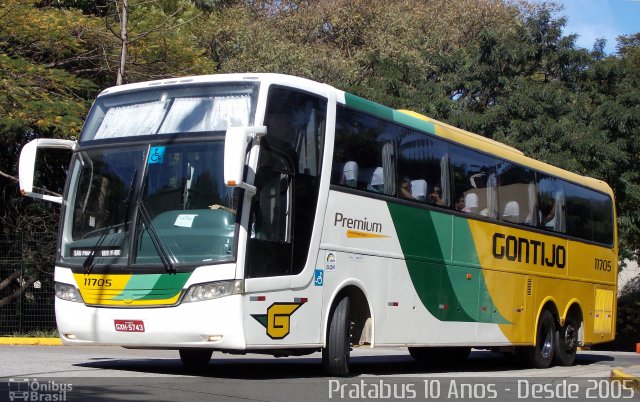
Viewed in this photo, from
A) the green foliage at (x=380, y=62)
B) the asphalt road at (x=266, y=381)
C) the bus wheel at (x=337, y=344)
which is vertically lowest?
the asphalt road at (x=266, y=381)

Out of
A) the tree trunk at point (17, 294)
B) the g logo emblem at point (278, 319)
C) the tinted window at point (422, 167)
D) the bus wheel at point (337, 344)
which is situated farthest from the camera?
the tree trunk at point (17, 294)

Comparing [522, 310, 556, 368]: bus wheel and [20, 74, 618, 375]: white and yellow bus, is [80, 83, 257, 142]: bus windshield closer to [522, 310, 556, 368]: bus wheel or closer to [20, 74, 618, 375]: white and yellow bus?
[20, 74, 618, 375]: white and yellow bus

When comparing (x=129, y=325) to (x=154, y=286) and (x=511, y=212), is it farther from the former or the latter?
(x=511, y=212)

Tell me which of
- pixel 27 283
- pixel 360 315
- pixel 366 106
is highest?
pixel 366 106

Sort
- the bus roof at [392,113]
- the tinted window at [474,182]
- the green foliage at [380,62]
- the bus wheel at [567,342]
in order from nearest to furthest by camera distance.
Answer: the bus roof at [392,113], the tinted window at [474,182], the bus wheel at [567,342], the green foliage at [380,62]

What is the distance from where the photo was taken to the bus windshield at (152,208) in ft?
32.7

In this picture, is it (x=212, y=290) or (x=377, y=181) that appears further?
(x=377, y=181)

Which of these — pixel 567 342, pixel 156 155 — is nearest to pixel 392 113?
pixel 156 155

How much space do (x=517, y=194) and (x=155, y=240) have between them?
7898mm

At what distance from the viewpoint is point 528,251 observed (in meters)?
16.1

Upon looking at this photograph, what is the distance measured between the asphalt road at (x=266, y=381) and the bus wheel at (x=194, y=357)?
0.21m

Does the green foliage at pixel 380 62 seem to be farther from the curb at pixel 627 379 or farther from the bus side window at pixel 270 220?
the curb at pixel 627 379

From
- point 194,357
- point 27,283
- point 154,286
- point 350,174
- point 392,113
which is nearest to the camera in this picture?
point 154,286

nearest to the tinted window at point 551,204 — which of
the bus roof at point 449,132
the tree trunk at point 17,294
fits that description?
the bus roof at point 449,132
